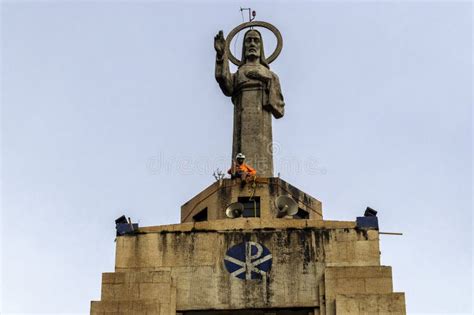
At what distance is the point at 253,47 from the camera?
43.5 metres

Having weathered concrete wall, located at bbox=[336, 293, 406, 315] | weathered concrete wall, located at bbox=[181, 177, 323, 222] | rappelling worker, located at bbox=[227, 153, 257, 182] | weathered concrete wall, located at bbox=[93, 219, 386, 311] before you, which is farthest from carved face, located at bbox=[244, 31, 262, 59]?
weathered concrete wall, located at bbox=[336, 293, 406, 315]

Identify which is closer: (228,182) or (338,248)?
(338,248)

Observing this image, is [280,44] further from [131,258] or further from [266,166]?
[131,258]

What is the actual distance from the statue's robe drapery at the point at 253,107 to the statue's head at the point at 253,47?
467 mm

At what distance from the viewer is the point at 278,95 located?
140 ft

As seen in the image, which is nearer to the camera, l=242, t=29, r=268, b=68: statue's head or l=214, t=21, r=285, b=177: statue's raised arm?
l=214, t=21, r=285, b=177: statue's raised arm

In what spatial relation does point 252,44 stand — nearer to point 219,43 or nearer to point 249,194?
point 219,43

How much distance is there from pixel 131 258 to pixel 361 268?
22.4ft

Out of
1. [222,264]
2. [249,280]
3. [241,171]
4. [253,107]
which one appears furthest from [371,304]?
[253,107]

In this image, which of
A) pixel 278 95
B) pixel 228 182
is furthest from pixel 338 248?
pixel 278 95

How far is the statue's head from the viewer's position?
4334 centimetres

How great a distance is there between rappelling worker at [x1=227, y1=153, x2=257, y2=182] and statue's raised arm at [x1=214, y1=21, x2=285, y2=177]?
1.30 meters

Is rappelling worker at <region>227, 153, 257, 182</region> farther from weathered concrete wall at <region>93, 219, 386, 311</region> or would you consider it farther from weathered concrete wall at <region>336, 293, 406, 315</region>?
weathered concrete wall at <region>336, 293, 406, 315</region>

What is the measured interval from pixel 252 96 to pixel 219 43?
2.24m
